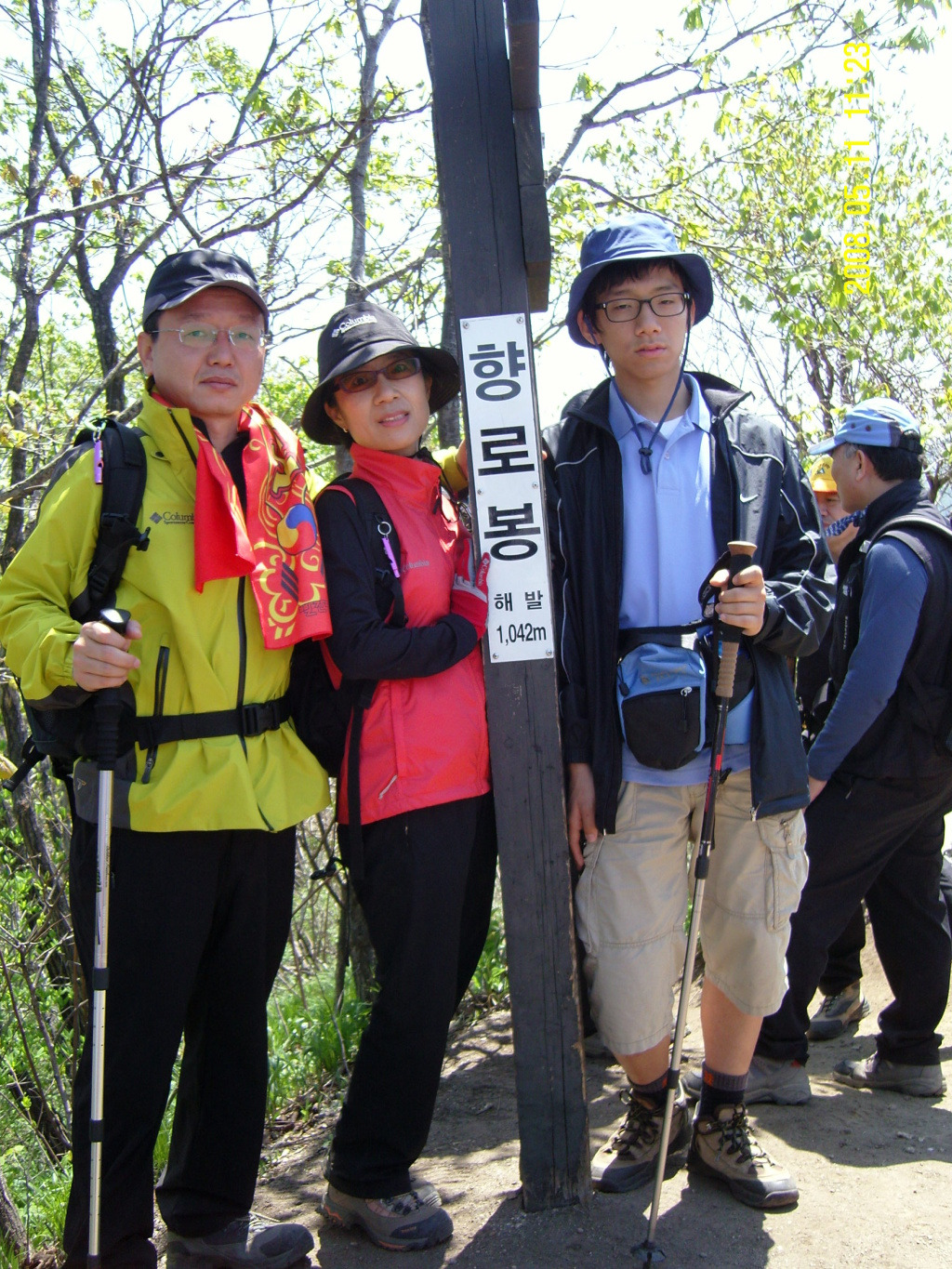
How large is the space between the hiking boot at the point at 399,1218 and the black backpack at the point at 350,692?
33.6 inches

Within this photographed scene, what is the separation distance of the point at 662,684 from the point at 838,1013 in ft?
8.18

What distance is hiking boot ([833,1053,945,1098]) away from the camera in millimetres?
3783

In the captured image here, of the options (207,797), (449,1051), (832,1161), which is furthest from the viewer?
(449,1051)

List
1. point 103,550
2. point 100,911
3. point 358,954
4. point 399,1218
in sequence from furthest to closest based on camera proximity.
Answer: point 358,954
point 399,1218
point 103,550
point 100,911

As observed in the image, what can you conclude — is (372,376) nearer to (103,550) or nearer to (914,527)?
(103,550)

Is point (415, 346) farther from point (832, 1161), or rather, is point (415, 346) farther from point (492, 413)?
point (832, 1161)

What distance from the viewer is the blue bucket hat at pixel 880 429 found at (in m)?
4.01

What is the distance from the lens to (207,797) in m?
2.50

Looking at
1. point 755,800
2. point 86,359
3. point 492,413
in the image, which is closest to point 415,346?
point 492,413

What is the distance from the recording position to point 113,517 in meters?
2.48

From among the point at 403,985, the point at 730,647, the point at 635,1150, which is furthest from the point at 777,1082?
the point at 730,647

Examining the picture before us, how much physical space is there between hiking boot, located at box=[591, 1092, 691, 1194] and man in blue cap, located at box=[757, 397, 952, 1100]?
2.60ft

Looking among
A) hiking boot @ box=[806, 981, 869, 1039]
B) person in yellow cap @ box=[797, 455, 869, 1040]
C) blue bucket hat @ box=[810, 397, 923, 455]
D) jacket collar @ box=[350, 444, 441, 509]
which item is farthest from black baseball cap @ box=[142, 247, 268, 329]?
hiking boot @ box=[806, 981, 869, 1039]

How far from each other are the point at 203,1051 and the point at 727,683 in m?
1.62
